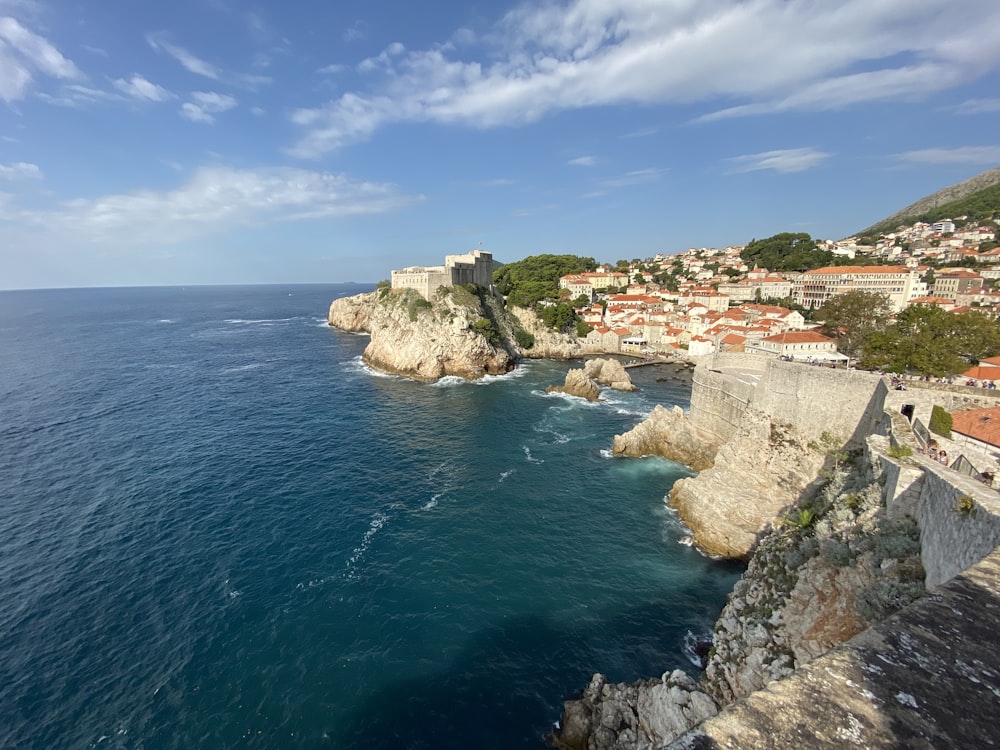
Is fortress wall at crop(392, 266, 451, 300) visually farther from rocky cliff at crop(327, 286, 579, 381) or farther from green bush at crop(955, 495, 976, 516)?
green bush at crop(955, 495, 976, 516)

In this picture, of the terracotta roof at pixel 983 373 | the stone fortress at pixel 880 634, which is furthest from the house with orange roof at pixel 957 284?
the stone fortress at pixel 880 634

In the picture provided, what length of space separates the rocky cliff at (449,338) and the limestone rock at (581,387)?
43.2ft

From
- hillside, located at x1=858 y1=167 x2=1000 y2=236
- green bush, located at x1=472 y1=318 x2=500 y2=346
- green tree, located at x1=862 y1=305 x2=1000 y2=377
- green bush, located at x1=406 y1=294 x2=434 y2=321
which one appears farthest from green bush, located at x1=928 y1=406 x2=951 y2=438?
hillside, located at x1=858 y1=167 x2=1000 y2=236

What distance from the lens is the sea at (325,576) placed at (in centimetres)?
1522

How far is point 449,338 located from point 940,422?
48716mm

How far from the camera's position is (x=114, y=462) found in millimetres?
31828

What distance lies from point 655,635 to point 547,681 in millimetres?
4773

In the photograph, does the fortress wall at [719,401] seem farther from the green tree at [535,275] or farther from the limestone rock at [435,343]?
the green tree at [535,275]

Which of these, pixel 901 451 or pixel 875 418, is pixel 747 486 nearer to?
pixel 875 418

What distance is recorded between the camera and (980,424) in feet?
58.5

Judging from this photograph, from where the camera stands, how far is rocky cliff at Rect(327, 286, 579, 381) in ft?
193

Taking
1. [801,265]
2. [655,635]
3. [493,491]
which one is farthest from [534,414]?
[801,265]

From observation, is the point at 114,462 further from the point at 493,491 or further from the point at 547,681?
the point at 547,681

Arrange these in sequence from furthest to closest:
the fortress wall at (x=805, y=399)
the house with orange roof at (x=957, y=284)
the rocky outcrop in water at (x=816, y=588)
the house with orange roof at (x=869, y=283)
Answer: the house with orange roof at (x=957, y=284), the house with orange roof at (x=869, y=283), the fortress wall at (x=805, y=399), the rocky outcrop in water at (x=816, y=588)
